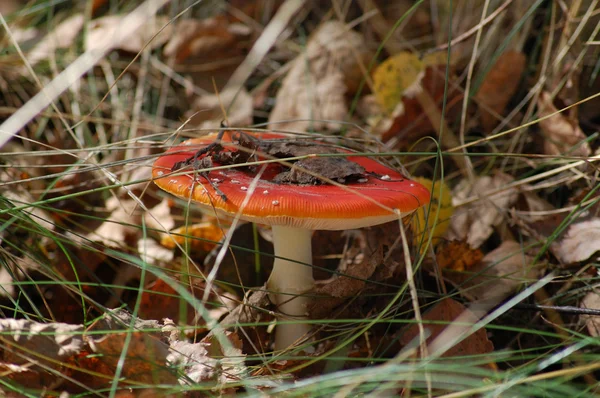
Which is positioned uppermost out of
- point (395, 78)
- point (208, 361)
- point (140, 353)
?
point (395, 78)

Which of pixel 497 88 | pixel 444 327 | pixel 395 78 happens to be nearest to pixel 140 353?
pixel 444 327

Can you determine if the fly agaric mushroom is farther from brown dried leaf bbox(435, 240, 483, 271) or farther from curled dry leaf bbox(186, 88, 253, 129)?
curled dry leaf bbox(186, 88, 253, 129)

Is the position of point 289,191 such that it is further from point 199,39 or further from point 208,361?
point 199,39

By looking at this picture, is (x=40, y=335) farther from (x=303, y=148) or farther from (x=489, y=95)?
(x=489, y=95)

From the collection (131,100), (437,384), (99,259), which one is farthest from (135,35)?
(437,384)

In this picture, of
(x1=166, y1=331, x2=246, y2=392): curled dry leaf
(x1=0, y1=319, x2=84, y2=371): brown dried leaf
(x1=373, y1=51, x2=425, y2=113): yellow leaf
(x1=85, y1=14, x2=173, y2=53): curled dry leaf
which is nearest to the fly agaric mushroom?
(x1=166, y1=331, x2=246, y2=392): curled dry leaf
